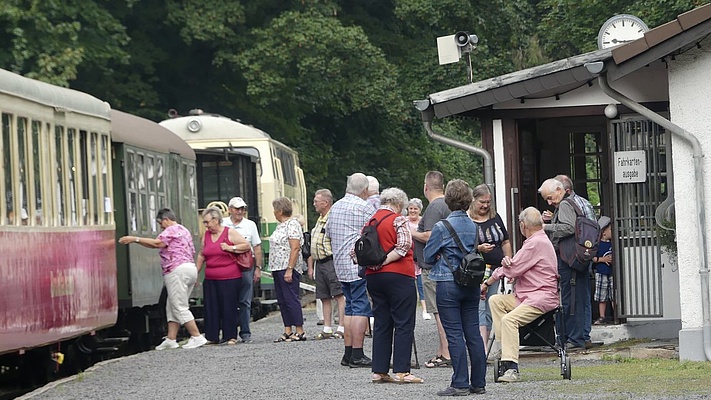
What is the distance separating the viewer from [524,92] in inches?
624

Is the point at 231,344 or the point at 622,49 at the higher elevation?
the point at 622,49

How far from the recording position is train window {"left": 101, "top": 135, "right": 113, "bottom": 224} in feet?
57.5

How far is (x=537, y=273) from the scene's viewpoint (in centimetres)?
1278

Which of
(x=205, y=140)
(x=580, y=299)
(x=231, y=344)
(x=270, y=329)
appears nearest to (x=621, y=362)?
(x=580, y=299)

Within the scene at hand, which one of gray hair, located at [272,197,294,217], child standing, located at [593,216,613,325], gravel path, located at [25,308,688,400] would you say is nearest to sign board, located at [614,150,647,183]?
child standing, located at [593,216,613,325]

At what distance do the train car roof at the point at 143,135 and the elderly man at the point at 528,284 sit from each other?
7459 mm

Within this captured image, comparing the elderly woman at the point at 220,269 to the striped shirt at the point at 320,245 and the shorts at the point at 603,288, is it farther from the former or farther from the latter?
the shorts at the point at 603,288

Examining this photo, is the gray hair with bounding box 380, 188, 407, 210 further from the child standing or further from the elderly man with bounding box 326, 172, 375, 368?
the child standing

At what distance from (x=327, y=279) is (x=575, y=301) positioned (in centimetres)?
405

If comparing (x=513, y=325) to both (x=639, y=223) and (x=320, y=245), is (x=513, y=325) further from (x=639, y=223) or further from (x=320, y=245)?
(x=320, y=245)

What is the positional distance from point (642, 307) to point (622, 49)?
300 centimetres

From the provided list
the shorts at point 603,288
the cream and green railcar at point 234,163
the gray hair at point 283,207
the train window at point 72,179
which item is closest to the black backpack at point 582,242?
the shorts at point 603,288

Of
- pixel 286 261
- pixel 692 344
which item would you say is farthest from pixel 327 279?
pixel 692 344

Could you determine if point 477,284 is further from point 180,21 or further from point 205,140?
point 180,21
